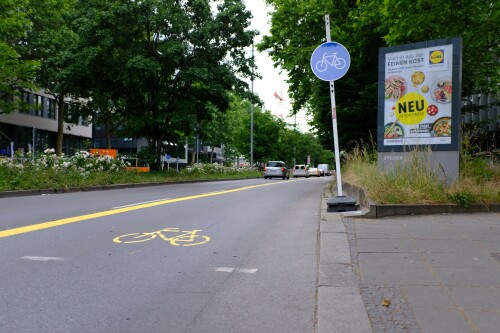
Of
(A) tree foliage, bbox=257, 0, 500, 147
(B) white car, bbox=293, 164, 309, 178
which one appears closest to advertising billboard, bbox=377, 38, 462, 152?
(A) tree foliage, bbox=257, 0, 500, 147

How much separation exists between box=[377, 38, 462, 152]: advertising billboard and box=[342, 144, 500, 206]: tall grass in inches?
25.7

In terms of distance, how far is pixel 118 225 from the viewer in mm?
8102

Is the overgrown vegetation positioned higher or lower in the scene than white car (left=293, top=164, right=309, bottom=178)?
higher

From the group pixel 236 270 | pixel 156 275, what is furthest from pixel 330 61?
pixel 156 275

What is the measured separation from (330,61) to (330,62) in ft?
0.07

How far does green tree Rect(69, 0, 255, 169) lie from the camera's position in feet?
79.5

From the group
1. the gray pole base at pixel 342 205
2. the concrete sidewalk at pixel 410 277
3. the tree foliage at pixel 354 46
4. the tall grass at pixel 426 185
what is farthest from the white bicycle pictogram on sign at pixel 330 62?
the tree foliage at pixel 354 46

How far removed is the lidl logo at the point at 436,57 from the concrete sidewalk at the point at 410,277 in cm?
420

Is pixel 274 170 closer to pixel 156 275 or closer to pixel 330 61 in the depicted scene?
pixel 330 61

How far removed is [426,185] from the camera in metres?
9.12

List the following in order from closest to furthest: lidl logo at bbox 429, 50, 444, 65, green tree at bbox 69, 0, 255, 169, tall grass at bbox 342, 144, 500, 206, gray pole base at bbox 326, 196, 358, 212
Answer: tall grass at bbox 342, 144, 500, 206 < gray pole base at bbox 326, 196, 358, 212 < lidl logo at bbox 429, 50, 444, 65 < green tree at bbox 69, 0, 255, 169

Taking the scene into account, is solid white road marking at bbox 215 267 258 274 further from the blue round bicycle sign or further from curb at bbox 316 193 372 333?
the blue round bicycle sign

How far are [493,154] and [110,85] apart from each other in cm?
2081

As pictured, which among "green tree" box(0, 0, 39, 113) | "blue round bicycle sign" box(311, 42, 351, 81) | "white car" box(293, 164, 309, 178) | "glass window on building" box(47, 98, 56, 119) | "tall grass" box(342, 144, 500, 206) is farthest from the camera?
"white car" box(293, 164, 309, 178)
